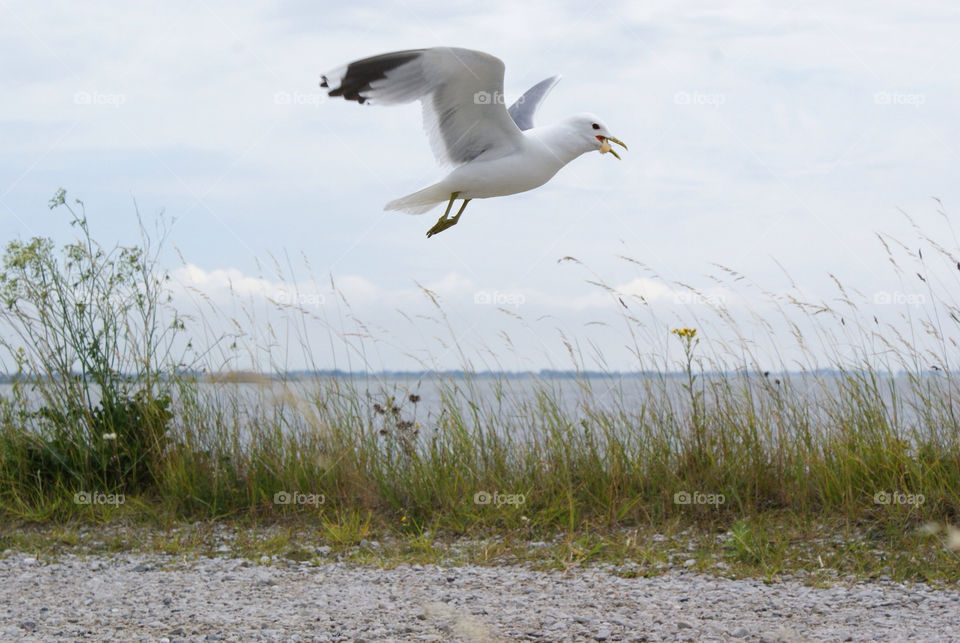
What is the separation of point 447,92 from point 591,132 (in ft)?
2.25

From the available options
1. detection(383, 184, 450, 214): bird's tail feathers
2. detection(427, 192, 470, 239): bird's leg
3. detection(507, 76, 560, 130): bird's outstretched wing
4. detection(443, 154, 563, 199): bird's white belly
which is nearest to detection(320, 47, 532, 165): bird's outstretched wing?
detection(443, 154, 563, 199): bird's white belly

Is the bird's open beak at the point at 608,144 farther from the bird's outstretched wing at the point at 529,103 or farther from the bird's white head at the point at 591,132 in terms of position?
the bird's outstretched wing at the point at 529,103

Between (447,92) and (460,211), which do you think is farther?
(447,92)

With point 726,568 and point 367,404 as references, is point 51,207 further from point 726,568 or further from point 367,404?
point 726,568

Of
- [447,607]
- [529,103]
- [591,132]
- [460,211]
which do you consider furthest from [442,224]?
[529,103]

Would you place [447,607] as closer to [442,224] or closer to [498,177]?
[442,224]

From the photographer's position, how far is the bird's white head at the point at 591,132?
423 centimetres

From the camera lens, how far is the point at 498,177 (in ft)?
12.7

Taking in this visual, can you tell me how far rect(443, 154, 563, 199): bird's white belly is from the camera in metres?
3.84

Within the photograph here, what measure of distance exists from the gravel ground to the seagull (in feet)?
5.42

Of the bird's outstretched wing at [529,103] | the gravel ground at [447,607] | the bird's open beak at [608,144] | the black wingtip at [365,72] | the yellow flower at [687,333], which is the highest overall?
the bird's outstretched wing at [529,103]

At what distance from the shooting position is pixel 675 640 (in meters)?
3.45

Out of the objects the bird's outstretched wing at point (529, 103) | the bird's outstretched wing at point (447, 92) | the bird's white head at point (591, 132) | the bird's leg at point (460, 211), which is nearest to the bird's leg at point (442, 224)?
the bird's leg at point (460, 211)

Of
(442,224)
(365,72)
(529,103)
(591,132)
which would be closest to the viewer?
(442,224)
